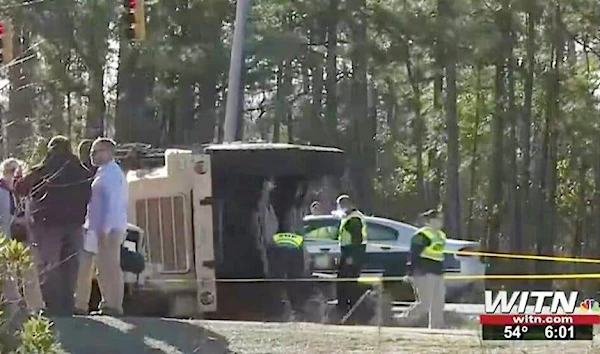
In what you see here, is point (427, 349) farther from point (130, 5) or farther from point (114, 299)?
point (130, 5)

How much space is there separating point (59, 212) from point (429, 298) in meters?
4.17

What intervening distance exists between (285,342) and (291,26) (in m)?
25.9

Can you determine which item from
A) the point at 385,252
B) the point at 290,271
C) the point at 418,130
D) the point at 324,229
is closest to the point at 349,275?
the point at 290,271

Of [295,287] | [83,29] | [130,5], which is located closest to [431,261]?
[295,287]

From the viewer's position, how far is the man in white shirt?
10.2m

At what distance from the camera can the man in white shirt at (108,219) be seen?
33.4 ft

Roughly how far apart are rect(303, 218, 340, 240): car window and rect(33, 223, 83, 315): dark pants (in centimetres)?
732

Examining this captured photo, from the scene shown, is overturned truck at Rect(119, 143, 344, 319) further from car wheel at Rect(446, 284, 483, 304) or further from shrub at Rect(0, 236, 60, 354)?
shrub at Rect(0, 236, 60, 354)

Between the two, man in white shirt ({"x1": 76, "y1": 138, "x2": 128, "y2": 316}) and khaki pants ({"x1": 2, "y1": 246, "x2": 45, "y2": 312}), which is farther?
man in white shirt ({"x1": 76, "y1": 138, "x2": 128, "y2": 316})

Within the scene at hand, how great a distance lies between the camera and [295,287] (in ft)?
41.9

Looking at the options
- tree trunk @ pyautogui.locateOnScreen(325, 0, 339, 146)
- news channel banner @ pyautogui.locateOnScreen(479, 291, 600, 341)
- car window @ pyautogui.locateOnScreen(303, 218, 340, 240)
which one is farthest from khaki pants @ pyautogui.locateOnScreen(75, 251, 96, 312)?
tree trunk @ pyautogui.locateOnScreen(325, 0, 339, 146)

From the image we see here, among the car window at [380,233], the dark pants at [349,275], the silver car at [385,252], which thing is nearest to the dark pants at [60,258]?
the dark pants at [349,275]

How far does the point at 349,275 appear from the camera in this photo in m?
13.5

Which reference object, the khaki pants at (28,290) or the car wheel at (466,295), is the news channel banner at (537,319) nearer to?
the khaki pants at (28,290)
